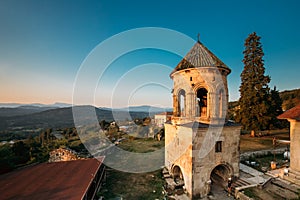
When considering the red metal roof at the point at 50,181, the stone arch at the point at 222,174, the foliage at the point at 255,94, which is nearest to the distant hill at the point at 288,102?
the foliage at the point at 255,94

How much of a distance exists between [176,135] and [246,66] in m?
16.6

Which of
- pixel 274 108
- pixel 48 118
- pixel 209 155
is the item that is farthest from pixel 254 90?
pixel 48 118

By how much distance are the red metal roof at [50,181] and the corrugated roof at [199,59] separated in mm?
7048

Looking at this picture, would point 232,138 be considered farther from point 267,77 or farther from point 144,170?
point 267,77

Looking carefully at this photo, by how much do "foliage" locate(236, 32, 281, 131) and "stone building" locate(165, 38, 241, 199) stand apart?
12.3 metres

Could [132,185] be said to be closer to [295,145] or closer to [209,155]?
[209,155]

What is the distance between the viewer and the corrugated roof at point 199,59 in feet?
25.7

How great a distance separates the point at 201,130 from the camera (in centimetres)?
694

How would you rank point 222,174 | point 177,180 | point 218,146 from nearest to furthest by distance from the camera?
point 218,146 → point 222,174 → point 177,180

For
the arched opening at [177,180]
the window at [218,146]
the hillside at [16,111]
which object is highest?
the hillside at [16,111]

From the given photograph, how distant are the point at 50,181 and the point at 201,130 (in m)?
6.65

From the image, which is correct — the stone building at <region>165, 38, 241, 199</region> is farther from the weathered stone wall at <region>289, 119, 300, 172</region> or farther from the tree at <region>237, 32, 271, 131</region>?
the tree at <region>237, 32, 271, 131</region>

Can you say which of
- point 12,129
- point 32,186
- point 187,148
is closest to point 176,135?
point 187,148

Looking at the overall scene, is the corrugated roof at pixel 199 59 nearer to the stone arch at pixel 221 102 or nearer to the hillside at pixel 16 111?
the stone arch at pixel 221 102
